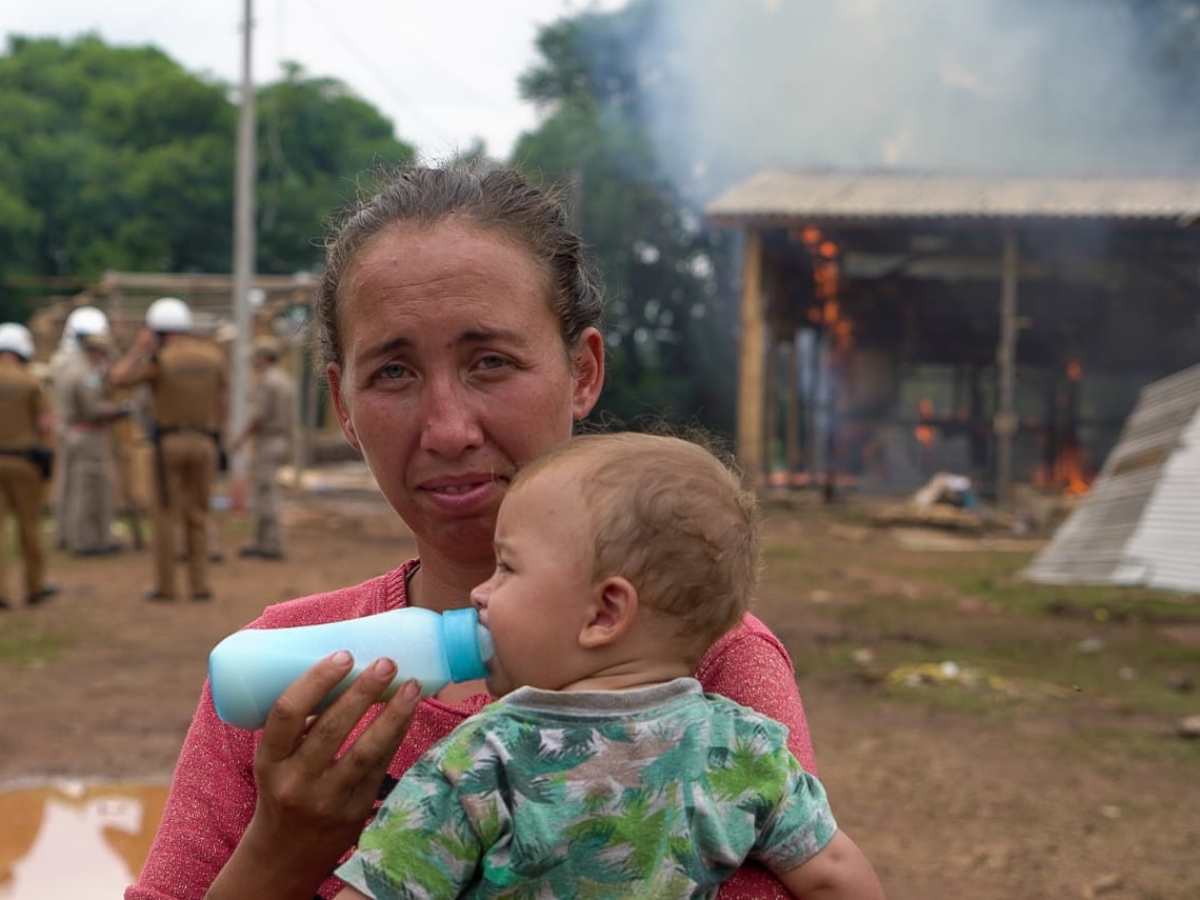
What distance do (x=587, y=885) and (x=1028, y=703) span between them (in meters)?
6.79

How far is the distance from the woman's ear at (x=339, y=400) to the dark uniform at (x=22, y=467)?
9612 mm

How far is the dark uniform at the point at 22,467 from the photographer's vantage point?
35.3 ft

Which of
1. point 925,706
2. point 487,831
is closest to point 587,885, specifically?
point 487,831

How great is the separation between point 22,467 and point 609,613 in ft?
33.9

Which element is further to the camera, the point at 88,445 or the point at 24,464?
the point at 88,445

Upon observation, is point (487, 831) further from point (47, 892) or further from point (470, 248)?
point (47, 892)

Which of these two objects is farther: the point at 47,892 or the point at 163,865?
the point at 47,892

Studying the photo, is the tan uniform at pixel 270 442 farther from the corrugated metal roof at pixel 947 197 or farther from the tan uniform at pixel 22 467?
the corrugated metal roof at pixel 947 197

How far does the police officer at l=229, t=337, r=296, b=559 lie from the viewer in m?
13.3

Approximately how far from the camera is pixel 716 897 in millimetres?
1490

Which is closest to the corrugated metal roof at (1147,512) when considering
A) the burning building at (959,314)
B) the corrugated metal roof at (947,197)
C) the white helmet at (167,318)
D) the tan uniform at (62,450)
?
the corrugated metal roof at (947,197)

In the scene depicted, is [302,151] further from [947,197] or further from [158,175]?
[947,197]

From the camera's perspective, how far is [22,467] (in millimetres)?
10828

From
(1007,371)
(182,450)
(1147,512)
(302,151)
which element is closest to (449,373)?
(182,450)
